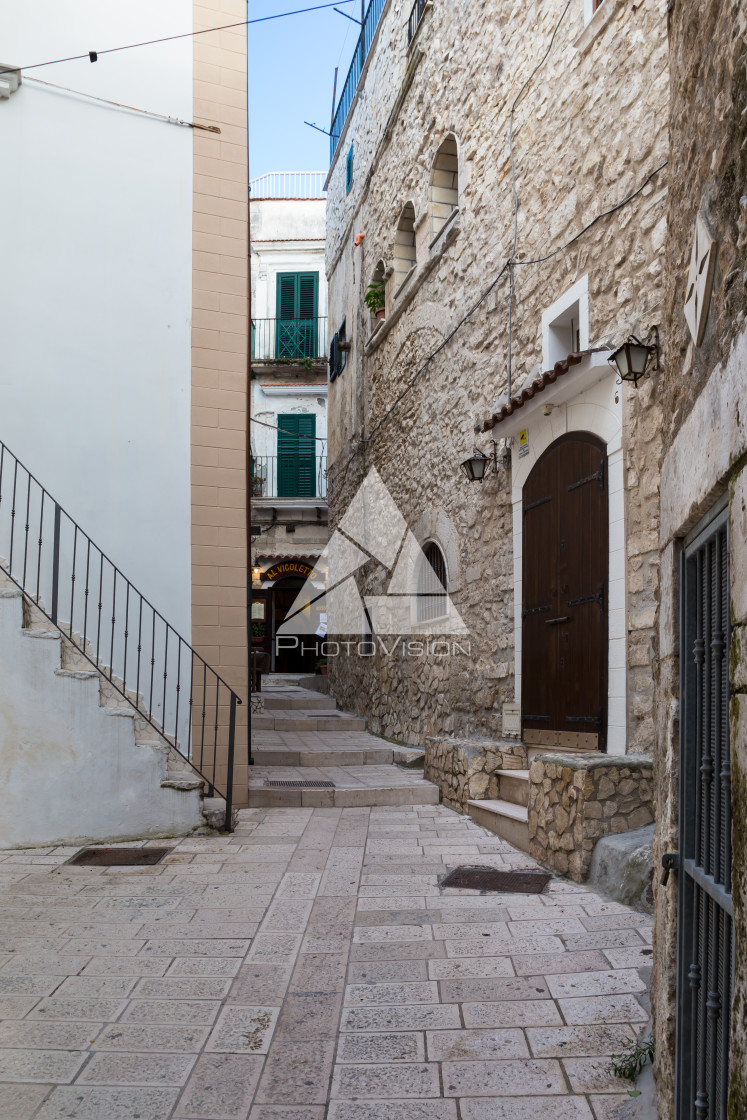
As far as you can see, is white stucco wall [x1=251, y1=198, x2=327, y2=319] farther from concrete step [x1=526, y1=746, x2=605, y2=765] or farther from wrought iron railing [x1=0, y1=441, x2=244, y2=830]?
concrete step [x1=526, y1=746, x2=605, y2=765]

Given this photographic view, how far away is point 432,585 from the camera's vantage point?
10.1m

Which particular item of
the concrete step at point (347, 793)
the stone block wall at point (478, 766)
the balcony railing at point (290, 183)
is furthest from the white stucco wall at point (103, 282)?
the balcony railing at point (290, 183)

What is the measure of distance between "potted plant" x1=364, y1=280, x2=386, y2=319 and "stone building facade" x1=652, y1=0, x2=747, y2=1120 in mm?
10009

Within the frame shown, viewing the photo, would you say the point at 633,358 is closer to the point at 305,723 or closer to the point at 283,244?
the point at 305,723

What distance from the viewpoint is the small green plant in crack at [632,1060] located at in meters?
2.77

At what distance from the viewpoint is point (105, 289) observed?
23.9ft

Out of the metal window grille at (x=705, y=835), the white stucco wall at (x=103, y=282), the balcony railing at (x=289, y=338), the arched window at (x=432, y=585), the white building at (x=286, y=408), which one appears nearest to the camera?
the metal window grille at (x=705, y=835)

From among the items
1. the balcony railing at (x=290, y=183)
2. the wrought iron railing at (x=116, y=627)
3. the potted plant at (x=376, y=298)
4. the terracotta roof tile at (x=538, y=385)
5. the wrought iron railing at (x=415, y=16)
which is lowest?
the wrought iron railing at (x=116, y=627)

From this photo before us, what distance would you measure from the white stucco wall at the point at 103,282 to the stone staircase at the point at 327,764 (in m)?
1.74

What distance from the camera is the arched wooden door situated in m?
6.31

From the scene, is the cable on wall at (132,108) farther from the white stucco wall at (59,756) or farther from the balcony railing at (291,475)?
the balcony railing at (291,475)

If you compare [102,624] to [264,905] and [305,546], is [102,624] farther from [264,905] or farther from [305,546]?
[305,546]

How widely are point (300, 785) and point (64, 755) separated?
7.68 feet

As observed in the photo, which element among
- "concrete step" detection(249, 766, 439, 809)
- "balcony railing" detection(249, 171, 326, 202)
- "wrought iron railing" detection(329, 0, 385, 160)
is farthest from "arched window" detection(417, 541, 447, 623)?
"balcony railing" detection(249, 171, 326, 202)
